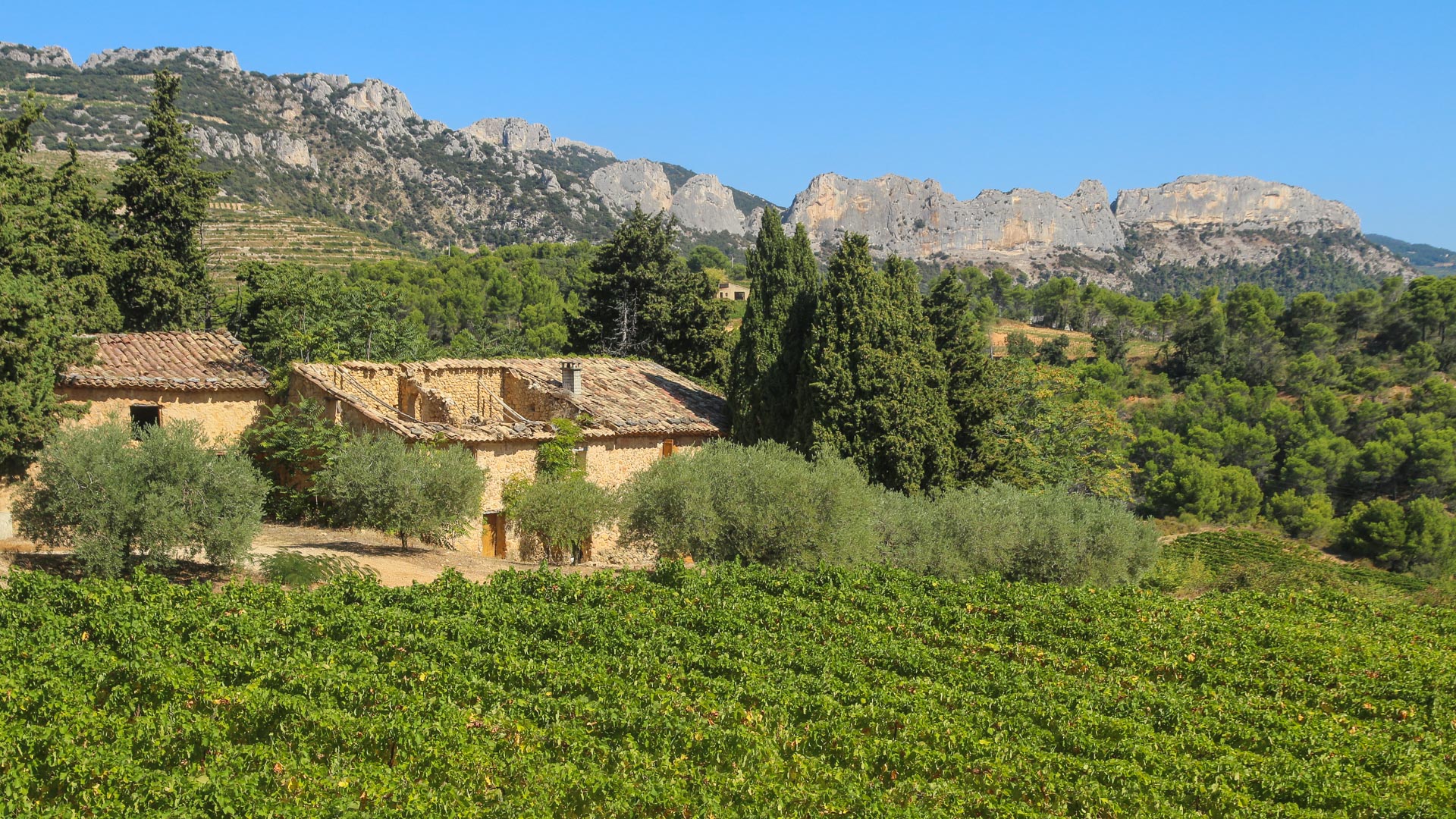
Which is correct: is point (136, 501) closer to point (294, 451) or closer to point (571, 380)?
point (294, 451)

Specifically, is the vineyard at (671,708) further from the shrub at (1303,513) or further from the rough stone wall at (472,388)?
the shrub at (1303,513)

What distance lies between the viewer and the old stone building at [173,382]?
1938cm

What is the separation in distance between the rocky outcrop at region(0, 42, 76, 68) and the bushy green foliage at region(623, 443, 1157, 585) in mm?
132561

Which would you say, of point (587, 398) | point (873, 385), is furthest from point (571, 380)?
point (873, 385)

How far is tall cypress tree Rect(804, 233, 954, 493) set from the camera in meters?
22.0

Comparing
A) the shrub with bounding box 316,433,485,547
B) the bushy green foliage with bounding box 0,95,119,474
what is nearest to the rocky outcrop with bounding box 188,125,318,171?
the bushy green foliage with bounding box 0,95,119,474

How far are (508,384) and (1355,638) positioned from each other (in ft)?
59.6

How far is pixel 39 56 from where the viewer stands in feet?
401

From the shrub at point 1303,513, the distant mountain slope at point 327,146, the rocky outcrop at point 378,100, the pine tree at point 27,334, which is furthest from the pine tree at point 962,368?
the rocky outcrop at point 378,100

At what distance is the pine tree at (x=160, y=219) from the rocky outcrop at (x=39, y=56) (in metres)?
113

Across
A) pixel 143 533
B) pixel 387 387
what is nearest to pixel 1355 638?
pixel 143 533

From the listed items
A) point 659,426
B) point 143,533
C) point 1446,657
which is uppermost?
point 659,426

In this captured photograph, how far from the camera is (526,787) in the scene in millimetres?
8023

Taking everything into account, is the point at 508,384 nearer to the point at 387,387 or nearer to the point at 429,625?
the point at 387,387
